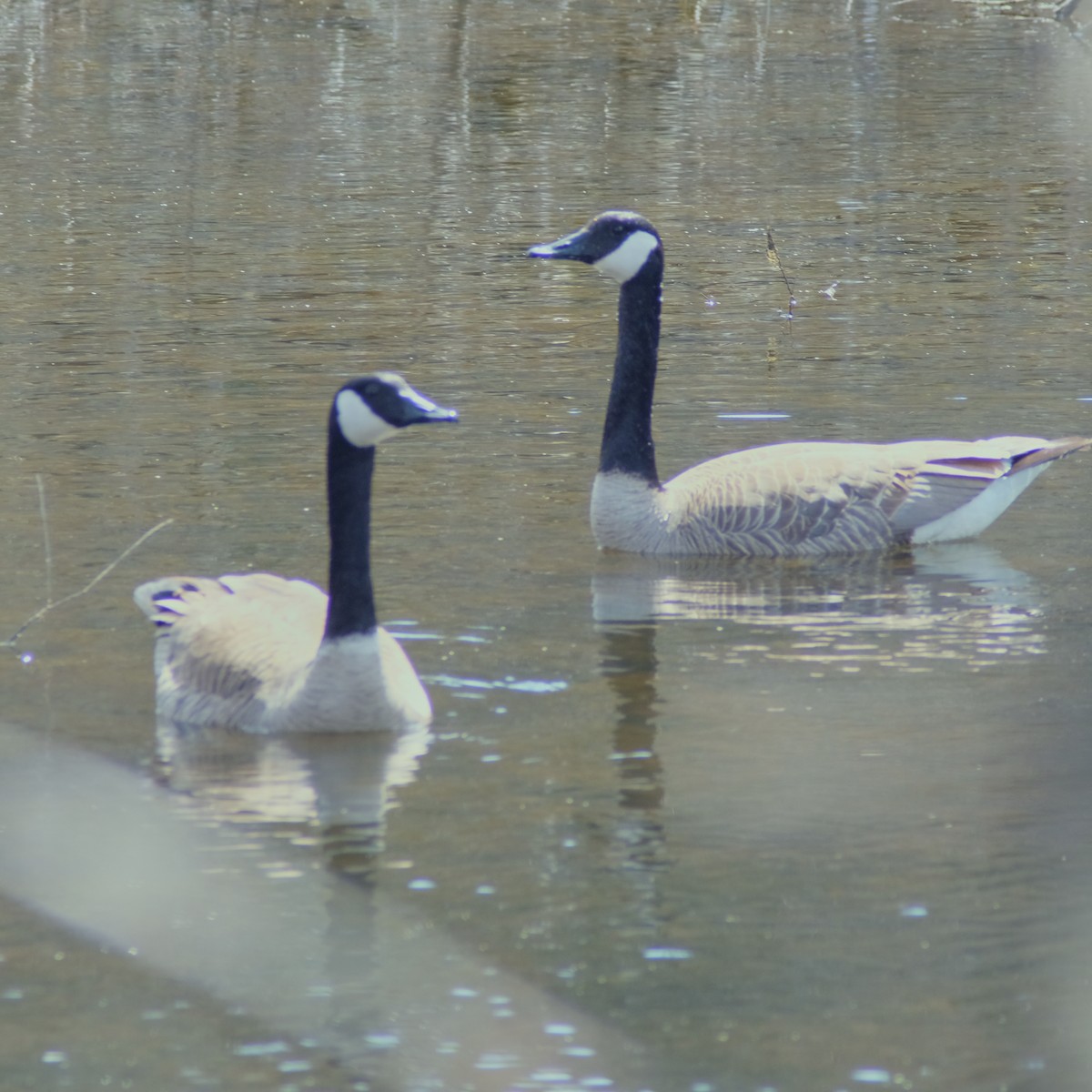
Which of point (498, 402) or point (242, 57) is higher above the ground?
point (242, 57)

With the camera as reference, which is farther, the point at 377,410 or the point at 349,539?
the point at 349,539

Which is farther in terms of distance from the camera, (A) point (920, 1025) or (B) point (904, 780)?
(B) point (904, 780)

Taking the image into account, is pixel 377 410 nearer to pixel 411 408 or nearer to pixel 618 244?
pixel 411 408

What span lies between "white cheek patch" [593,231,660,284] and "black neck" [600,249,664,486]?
4cm

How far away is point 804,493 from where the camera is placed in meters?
11.0

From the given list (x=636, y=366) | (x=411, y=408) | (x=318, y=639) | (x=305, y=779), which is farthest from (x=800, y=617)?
(x=305, y=779)

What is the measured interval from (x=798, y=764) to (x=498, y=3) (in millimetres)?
32598

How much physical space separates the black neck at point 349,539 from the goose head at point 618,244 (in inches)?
135

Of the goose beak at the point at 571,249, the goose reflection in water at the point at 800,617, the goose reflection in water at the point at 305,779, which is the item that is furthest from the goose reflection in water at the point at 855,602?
the goose reflection in water at the point at 305,779

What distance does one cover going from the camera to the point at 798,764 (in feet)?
26.1

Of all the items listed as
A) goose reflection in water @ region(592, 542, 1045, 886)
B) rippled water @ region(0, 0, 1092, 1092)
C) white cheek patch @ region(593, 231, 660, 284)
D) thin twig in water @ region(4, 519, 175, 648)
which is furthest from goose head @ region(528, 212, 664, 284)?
thin twig in water @ region(4, 519, 175, 648)

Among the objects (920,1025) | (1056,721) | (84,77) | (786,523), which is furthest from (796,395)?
(84,77)

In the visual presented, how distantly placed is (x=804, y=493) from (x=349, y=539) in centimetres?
335

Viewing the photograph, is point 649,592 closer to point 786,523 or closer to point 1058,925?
point 786,523
